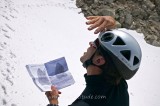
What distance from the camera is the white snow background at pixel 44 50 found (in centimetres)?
772

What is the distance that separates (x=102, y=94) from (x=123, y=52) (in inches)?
13.9

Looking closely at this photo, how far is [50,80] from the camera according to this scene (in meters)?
3.25

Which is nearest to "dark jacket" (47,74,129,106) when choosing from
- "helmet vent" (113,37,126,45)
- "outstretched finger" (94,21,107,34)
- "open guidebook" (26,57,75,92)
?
"helmet vent" (113,37,126,45)

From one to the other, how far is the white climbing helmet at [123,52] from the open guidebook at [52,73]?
2.35 ft

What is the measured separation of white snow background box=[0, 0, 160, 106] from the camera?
25.3ft

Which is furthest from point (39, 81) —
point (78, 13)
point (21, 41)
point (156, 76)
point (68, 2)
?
point (68, 2)

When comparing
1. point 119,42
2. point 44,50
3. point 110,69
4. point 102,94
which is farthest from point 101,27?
point 44,50

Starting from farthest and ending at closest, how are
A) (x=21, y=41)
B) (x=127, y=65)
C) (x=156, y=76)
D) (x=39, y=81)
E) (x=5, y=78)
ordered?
1. (x=156, y=76)
2. (x=21, y=41)
3. (x=5, y=78)
4. (x=39, y=81)
5. (x=127, y=65)

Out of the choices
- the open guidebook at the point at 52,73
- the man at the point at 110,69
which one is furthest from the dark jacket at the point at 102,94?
the open guidebook at the point at 52,73

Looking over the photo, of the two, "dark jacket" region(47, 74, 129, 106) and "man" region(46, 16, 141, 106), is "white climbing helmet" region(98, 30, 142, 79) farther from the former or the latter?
"dark jacket" region(47, 74, 129, 106)

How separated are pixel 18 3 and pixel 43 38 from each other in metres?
2.99

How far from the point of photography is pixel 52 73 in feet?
10.8

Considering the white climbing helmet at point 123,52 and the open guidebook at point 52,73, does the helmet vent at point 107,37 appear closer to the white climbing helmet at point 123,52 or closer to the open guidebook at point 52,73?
the white climbing helmet at point 123,52

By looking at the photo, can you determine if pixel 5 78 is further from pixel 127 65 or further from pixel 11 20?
pixel 127 65
